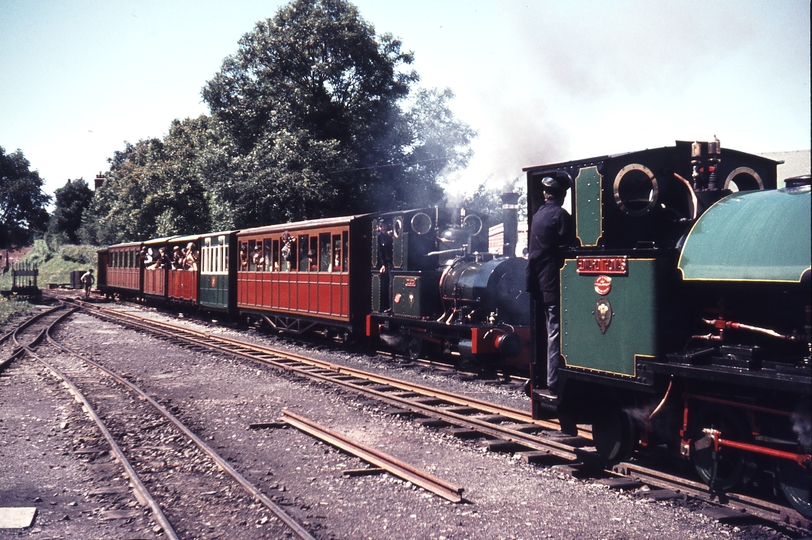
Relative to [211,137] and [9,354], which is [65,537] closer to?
[9,354]

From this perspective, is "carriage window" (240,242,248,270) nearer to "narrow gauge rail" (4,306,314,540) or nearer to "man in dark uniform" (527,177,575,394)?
"narrow gauge rail" (4,306,314,540)

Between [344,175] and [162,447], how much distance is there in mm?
21140

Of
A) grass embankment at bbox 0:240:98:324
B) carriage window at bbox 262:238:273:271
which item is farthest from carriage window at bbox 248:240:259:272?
grass embankment at bbox 0:240:98:324

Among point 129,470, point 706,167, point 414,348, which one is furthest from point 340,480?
point 414,348

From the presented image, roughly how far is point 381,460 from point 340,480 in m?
0.52

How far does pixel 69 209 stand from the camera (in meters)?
82.1

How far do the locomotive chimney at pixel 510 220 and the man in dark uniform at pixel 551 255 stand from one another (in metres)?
5.32

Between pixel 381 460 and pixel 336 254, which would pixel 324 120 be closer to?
pixel 336 254

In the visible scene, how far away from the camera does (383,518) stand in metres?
5.01

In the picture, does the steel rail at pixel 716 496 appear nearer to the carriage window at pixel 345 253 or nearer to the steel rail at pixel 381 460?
the steel rail at pixel 381 460

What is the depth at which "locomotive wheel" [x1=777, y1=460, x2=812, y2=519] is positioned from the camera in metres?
4.43

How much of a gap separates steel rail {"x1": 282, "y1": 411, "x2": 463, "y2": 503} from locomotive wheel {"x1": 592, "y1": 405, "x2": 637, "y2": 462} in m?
1.40

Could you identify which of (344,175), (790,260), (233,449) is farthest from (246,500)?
(344,175)

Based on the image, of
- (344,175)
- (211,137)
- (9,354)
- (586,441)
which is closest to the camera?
(586,441)
